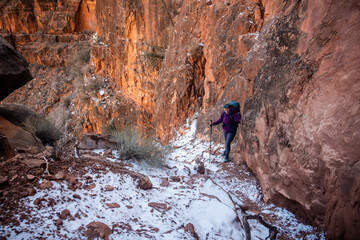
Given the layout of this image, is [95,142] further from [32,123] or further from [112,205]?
[32,123]

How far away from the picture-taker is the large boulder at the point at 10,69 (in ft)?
20.4

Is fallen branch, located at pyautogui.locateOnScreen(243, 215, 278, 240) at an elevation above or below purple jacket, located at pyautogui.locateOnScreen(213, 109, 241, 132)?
below

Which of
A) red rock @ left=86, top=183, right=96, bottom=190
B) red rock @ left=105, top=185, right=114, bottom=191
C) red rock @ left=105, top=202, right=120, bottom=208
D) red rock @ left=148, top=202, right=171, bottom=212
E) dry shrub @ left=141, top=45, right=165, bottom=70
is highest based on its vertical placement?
dry shrub @ left=141, top=45, right=165, bottom=70

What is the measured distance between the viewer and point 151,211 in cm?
229

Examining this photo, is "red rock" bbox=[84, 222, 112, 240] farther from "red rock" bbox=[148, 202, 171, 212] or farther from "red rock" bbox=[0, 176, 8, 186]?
"red rock" bbox=[0, 176, 8, 186]

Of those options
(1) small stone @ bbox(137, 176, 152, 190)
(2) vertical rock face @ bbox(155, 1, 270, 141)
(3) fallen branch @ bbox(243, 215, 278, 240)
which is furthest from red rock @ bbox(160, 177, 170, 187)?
(2) vertical rock face @ bbox(155, 1, 270, 141)

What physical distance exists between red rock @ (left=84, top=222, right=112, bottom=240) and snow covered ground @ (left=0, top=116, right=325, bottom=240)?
0.05 meters

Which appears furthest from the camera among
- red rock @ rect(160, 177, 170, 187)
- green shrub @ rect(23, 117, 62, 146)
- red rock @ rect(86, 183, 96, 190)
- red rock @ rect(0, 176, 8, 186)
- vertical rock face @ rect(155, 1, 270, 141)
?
green shrub @ rect(23, 117, 62, 146)

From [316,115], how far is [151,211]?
2.17m

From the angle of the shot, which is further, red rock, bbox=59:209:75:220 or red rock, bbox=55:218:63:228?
red rock, bbox=59:209:75:220

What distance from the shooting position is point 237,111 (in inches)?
184

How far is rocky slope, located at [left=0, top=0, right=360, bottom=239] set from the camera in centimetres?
199

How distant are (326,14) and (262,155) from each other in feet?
6.84

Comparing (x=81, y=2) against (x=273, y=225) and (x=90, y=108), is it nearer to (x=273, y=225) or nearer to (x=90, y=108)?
(x=90, y=108)
